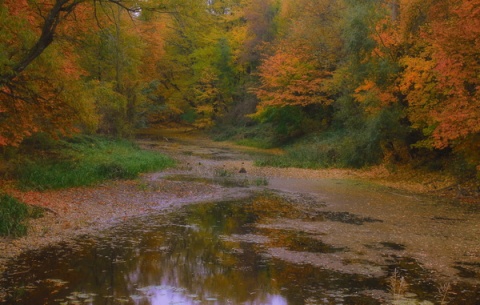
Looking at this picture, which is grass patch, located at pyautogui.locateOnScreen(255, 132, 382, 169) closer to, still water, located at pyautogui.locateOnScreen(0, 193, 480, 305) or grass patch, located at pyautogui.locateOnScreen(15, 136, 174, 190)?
grass patch, located at pyautogui.locateOnScreen(15, 136, 174, 190)

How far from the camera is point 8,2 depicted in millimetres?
12000

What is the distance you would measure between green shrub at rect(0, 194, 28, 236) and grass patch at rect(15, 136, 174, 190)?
334cm

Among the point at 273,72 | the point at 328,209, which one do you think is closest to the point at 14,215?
the point at 328,209

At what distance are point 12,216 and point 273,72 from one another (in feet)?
89.4

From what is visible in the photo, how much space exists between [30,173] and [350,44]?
1577 centimetres

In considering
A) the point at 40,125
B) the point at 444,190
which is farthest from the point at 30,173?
the point at 444,190

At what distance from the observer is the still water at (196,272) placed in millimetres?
7148

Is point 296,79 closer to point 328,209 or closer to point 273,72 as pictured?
point 273,72

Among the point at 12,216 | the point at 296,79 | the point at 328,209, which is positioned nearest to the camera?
the point at 12,216

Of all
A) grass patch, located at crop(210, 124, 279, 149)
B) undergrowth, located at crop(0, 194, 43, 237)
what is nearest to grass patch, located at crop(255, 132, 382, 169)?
grass patch, located at crop(210, 124, 279, 149)

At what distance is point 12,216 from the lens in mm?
10844

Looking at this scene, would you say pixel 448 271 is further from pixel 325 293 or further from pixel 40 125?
pixel 40 125

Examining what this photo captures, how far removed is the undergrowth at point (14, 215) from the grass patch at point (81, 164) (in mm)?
3238

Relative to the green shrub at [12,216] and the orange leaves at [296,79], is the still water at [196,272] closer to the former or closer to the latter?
the green shrub at [12,216]
